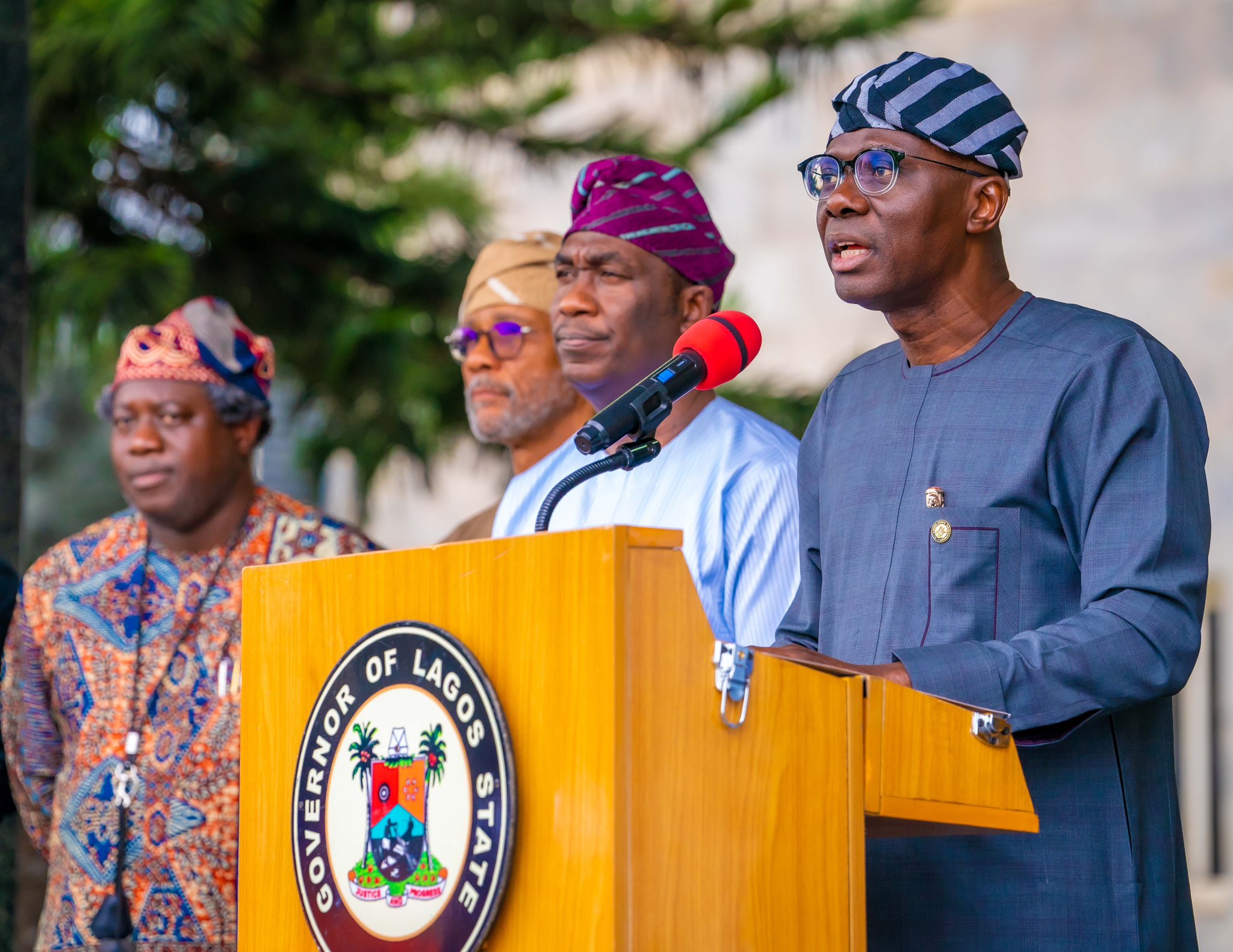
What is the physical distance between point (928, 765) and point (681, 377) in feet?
1.86

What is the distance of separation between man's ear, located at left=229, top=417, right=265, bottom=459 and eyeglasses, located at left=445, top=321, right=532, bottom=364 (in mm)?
526

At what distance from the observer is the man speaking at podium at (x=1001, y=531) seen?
6.76ft

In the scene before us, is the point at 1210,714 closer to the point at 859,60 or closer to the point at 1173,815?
the point at 859,60

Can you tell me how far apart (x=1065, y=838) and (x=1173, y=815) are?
18 centimetres

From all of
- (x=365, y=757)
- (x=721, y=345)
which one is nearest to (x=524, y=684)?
(x=365, y=757)

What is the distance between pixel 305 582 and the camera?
7.00 feet

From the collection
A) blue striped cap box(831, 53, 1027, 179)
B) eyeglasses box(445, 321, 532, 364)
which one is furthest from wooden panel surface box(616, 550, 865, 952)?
eyeglasses box(445, 321, 532, 364)

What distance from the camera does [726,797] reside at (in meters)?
1.76

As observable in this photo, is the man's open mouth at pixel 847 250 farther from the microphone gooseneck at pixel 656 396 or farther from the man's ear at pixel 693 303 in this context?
the man's ear at pixel 693 303

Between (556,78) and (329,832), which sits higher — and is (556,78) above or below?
above

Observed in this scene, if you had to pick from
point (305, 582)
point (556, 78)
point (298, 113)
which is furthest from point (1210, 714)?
point (305, 582)

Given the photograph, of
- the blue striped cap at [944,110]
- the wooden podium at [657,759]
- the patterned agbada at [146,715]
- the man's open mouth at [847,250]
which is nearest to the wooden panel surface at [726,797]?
the wooden podium at [657,759]

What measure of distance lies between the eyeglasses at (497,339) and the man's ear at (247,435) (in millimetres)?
526

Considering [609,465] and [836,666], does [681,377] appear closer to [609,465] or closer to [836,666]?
[609,465]
